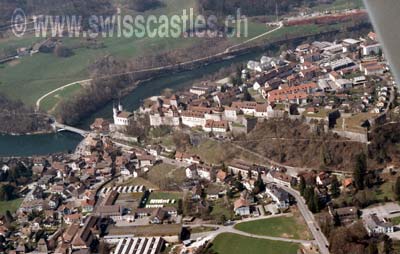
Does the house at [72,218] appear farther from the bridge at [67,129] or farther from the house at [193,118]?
the bridge at [67,129]

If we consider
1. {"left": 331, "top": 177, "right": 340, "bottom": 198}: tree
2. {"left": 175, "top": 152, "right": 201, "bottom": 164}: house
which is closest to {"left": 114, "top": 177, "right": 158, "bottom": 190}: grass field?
{"left": 175, "top": 152, "right": 201, "bottom": 164}: house

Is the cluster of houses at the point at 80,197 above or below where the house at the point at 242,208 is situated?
below

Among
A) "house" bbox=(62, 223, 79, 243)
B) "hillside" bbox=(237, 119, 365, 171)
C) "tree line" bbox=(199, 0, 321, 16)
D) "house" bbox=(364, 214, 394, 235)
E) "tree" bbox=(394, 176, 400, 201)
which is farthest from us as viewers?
"tree line" bbox=(199, 0, 321, 16)

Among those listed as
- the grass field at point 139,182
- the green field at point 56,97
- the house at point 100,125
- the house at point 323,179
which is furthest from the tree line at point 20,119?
the house at point 323,179

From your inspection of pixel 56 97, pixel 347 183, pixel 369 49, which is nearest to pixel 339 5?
pixel 369 49

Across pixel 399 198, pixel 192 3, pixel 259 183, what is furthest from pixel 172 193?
pixel 192 3

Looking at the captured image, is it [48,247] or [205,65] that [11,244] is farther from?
[205,65]

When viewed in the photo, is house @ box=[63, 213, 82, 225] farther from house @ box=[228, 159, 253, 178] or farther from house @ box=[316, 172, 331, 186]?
house @ box=[316, 172, 331, 186]
